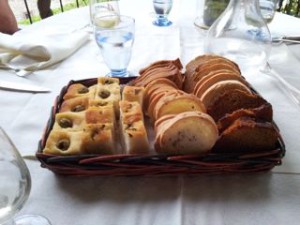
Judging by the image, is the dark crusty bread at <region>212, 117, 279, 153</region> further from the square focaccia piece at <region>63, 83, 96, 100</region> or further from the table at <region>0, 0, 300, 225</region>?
→ the square focaccia piece at <region>63, 83, 96, 100</region>

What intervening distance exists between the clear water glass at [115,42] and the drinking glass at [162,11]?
27 centimetres

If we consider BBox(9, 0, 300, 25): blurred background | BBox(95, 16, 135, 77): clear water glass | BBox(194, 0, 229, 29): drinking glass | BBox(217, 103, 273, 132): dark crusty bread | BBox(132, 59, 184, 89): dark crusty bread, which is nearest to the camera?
BBox(217, 103, 273, 132): dark crusty bread

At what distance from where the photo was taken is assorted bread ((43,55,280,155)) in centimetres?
48

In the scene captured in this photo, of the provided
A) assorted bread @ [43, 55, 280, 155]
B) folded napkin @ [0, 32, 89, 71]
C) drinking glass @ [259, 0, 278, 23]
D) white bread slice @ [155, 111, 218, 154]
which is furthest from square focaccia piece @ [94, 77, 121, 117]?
drinking glass @ [259, 0, 278, 23]

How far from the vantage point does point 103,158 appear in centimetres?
45

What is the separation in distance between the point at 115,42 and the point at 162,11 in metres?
0.35

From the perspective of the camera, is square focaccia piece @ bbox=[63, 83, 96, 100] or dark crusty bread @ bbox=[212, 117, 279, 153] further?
square focaccia piece @ bbox=[63, 83, 96, 100]

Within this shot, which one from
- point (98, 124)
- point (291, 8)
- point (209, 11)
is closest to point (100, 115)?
point (98, 124)

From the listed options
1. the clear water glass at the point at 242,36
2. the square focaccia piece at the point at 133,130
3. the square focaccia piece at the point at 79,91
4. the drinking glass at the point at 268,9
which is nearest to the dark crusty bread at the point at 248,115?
the square focaccia piece at the point at 133,130

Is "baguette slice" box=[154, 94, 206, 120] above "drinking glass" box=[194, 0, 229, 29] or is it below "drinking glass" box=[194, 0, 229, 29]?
above

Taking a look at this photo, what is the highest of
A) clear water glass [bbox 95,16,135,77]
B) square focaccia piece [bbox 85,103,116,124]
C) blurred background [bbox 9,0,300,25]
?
square focaccia piece [bbox 85,103,116,124]

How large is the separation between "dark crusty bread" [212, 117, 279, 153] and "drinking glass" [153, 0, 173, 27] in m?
0.66

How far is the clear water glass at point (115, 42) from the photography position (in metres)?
0.78

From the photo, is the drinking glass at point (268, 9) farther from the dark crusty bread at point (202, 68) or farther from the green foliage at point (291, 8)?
the green foliage at point (291, 8)
